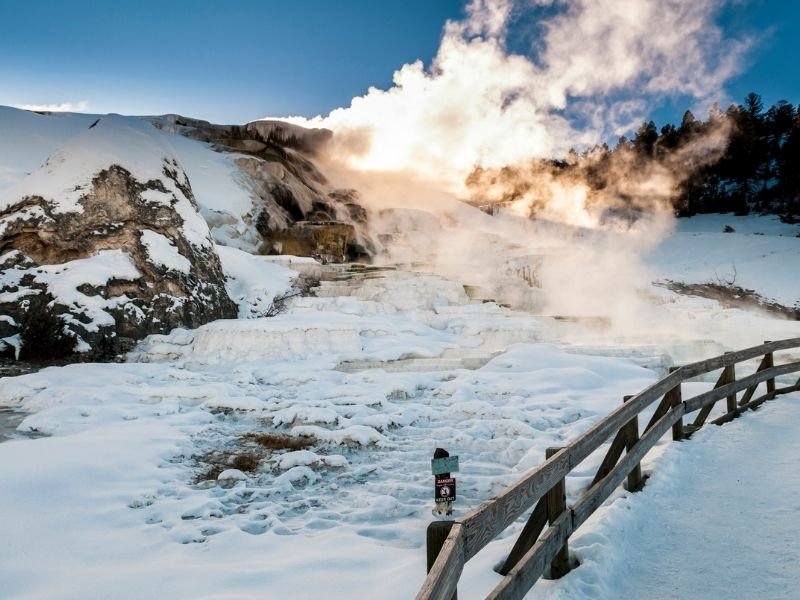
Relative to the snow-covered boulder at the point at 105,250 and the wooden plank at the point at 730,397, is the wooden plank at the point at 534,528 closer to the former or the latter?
the wooden plank at the point at 730,397

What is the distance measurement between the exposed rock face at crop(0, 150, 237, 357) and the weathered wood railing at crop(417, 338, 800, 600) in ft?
38.7

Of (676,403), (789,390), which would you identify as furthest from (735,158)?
(676,403)

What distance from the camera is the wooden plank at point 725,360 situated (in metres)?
6.32

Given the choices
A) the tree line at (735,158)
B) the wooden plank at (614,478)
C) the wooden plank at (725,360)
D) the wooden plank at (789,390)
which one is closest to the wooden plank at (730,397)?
the wooden plank at (725,360)

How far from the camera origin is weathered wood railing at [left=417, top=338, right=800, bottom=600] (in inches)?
81.8

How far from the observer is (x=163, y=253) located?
14641 mm

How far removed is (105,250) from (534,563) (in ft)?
46.8

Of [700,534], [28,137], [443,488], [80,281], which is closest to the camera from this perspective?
[700,534]

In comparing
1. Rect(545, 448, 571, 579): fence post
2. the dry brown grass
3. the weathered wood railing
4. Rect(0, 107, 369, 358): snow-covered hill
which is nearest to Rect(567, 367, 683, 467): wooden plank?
the weathered wood railing

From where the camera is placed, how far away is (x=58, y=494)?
194 inches

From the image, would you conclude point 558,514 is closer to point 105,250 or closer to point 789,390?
point 789,390

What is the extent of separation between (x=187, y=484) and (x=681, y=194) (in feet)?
190

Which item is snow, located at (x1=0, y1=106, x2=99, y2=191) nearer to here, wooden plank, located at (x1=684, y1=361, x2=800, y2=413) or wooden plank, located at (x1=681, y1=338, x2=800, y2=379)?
wooden plank, located at (x1=681, y1=338, x2=800, y2=379)

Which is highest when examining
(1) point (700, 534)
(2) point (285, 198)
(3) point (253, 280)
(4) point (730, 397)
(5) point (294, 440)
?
(2) point (285, 198)
